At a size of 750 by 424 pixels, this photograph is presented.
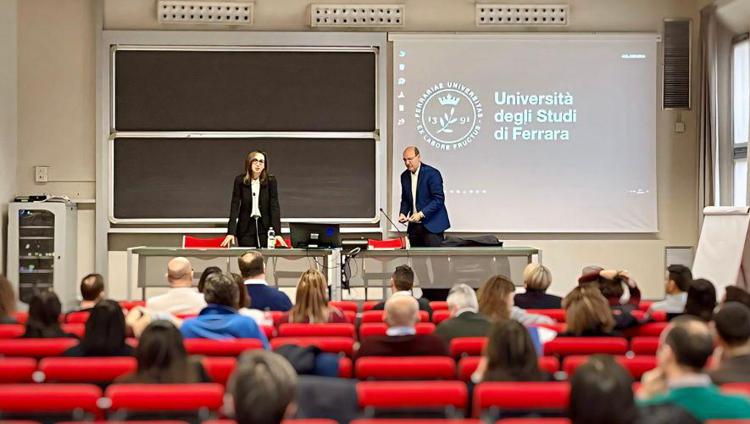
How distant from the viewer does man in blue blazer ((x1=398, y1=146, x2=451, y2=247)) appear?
9.74 meters

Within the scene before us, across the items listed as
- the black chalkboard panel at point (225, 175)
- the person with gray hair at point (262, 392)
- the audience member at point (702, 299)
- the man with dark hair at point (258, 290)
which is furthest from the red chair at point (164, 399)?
the black chalkboard panel at point (225, 175)

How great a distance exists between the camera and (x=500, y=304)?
17.2ft

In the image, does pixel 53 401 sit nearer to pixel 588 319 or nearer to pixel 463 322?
pixel 463 322

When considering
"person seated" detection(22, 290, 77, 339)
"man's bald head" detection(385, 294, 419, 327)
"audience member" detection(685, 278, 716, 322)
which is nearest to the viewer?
"man's bald head" detection(385, 294, 419, 327)

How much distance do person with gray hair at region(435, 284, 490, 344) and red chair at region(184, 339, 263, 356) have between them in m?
0.90

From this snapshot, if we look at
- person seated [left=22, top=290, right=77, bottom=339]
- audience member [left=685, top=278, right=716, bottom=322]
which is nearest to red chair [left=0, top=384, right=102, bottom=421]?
person seated [left=22, top=290, right=77, bottom=339]

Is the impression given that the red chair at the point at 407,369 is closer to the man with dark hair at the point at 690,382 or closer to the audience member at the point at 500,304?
the man with dark hair at the point at 690,382

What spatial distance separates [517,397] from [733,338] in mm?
1095

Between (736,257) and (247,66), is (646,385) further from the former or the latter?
(247,66)

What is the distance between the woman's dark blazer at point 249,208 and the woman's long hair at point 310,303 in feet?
12.4

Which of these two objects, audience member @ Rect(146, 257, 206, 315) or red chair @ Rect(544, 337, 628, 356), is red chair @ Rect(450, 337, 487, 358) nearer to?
red chair @ Rect(544, 337, 628, 356)

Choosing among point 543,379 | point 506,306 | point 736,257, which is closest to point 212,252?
point 506,306

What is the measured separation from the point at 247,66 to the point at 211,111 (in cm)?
64

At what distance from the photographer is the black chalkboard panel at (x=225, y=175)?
11.1 m
